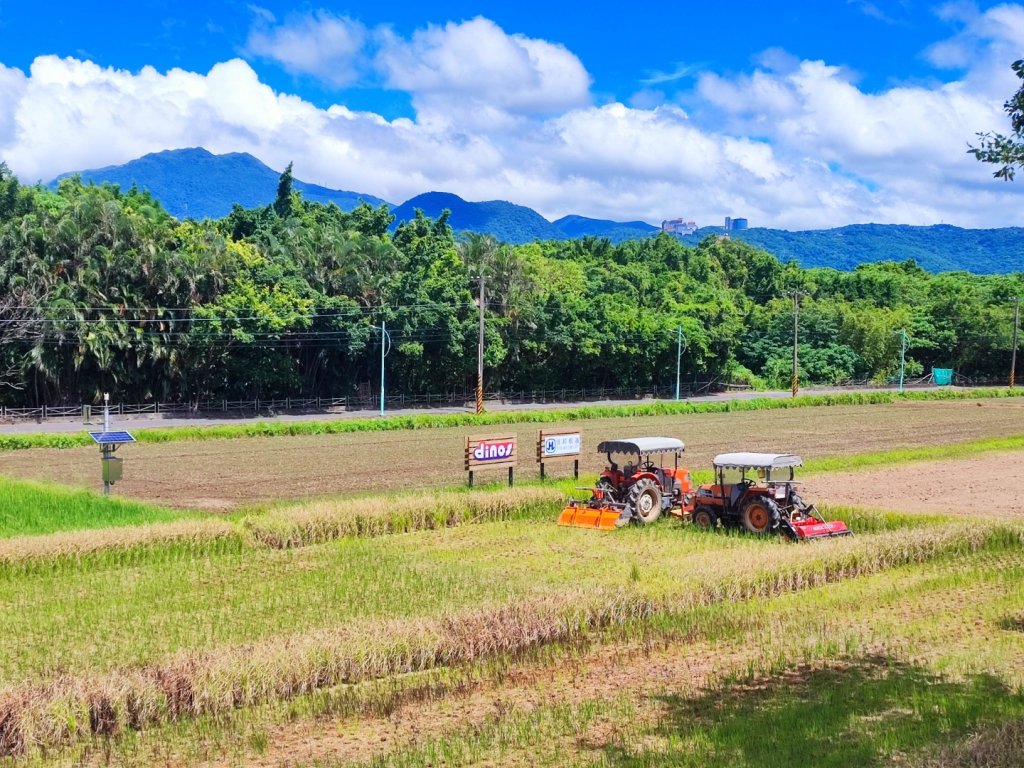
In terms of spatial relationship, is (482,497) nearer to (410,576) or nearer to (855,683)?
(410,576)

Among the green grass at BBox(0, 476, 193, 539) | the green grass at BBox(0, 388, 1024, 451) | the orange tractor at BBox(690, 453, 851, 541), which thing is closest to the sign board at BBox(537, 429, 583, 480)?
the orange tractor at BBox(690, 453, 851, 541)

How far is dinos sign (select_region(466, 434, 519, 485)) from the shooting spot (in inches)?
1031

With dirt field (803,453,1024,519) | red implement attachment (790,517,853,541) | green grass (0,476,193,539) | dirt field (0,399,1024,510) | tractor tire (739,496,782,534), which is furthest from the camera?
dirt field (0,399,1024,510)

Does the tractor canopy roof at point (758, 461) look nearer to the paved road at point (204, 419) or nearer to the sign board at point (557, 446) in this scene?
the sign board at point (557, 446)

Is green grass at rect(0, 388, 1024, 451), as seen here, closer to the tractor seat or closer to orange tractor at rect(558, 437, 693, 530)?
orange tractor at rect(558, 437, 693, 530)

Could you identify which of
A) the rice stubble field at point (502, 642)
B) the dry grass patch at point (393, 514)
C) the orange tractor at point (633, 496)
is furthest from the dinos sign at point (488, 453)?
the orange tractor at point (633, 496)

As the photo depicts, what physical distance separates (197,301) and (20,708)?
169 ft

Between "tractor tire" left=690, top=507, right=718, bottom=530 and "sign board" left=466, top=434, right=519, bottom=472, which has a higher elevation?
"sign board" left=466, top=434, right=519, bottom=472

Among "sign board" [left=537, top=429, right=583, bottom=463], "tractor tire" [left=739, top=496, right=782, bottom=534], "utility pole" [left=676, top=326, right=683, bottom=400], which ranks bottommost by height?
"tractor tire" [left=739, top=496, right=782, bottom=534]

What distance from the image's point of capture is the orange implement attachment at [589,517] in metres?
20.4

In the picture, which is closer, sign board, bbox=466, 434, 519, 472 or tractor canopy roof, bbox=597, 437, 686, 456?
tractor canopy roof, bbox=597, 437, 686, 456

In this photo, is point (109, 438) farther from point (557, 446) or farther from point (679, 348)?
point (679, 348)

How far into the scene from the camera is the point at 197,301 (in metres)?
58.5

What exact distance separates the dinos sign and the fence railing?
2624 centimetres
